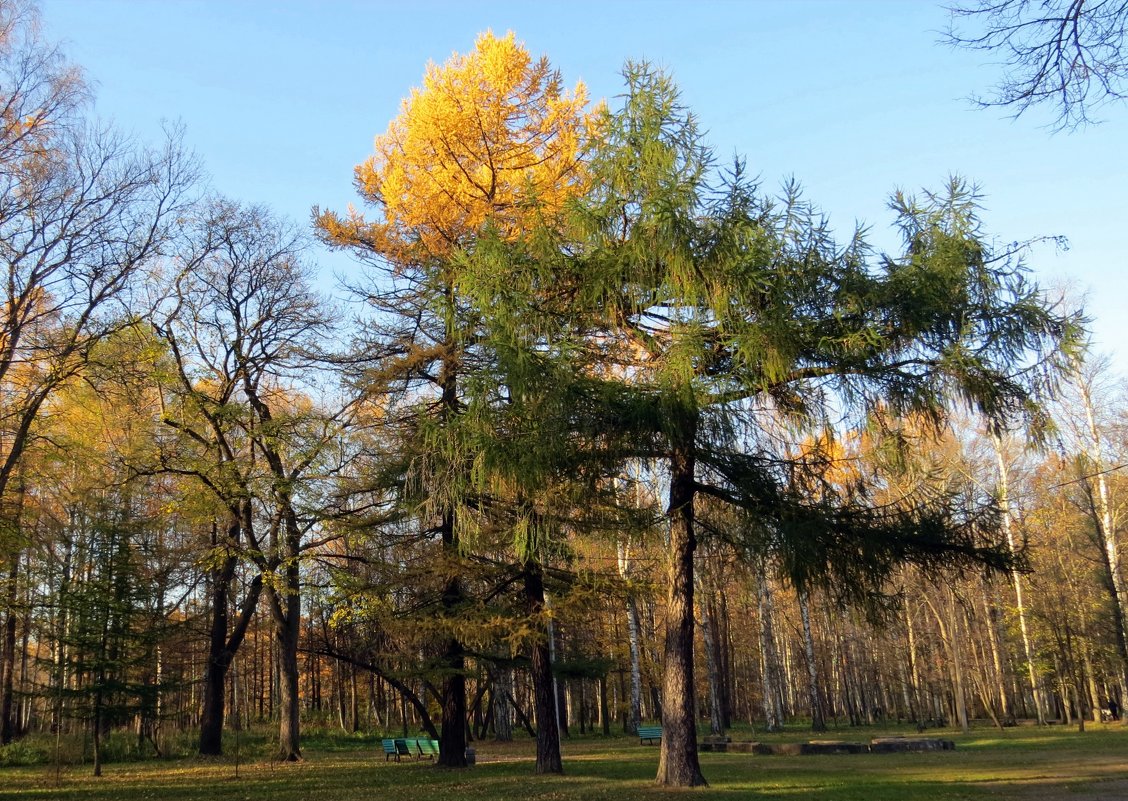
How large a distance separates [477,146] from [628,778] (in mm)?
11572

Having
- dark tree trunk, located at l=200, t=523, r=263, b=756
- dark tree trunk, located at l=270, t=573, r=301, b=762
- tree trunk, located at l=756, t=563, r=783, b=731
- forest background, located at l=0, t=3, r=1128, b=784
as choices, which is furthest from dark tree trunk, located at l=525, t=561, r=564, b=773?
tree trunk, located at l=756, t=563, r=783, b=731

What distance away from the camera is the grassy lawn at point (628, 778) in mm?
11414

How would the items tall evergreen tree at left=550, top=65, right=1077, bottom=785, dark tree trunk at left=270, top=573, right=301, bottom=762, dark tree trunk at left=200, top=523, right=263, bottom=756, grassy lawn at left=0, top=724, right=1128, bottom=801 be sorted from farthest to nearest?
dark tree trunk at left=200, top=523, right=263, bottom=756, dark tree trunk at left=270, top=573, right=301, bottom=762, grassy lawn at left=0, top=724, right=1128, bottom=801, tall evergreen tree at left=550, top=65, right=1077, bottom=785

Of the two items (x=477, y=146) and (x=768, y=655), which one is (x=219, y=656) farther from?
(x=768, y=655)

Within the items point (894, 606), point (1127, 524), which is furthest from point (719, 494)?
point (1127, 524)

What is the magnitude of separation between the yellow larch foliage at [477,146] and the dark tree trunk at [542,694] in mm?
6440

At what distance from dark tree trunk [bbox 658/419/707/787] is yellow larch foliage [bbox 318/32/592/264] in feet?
19.7

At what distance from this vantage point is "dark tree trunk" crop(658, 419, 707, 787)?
1114 centimetres

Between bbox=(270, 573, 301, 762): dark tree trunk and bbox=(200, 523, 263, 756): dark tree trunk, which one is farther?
bbox=(200, 523, 263, 756): dark tree trunk

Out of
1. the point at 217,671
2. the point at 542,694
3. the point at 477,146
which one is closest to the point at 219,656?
the point at 217,671

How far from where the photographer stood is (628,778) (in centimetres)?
1388

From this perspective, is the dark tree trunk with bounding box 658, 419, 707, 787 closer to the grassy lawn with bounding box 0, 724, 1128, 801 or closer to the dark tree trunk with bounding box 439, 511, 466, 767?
the grassy lawn with bounding box 0, 724, 1128, 801

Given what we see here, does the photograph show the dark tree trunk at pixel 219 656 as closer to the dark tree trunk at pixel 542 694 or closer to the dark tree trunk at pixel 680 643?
the dark tree trunk at pixel 542 694

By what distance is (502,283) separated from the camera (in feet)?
36.4
